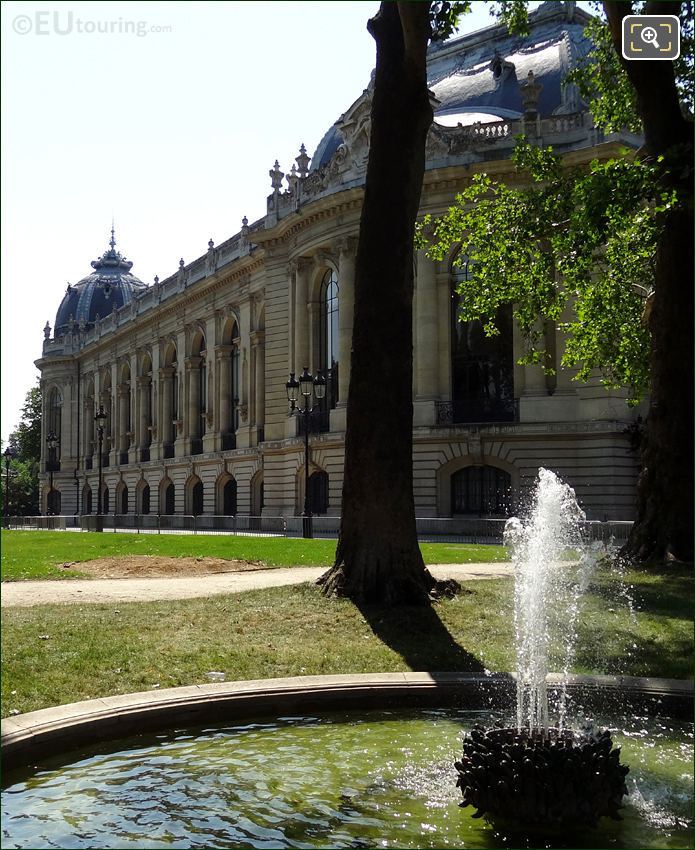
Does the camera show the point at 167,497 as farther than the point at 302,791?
Yes

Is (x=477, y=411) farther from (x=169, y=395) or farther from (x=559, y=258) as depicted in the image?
(x=169, y=395)

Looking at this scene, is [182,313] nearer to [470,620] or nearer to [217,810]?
[470,620]

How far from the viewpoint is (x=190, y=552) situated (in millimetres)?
24281

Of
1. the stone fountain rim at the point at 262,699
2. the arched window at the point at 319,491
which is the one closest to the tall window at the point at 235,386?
the arched window at the point at 319,491

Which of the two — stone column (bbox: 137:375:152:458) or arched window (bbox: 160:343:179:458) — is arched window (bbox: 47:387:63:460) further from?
arched window (bbox: 160:343:179:458)

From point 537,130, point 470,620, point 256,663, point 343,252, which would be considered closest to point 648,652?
point 470,620

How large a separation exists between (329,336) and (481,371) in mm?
9590

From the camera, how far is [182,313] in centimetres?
6600

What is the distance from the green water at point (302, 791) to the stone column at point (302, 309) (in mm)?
39902

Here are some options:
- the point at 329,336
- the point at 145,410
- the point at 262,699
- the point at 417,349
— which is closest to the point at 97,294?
the point at 145,410

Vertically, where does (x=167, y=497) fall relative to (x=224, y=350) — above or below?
below

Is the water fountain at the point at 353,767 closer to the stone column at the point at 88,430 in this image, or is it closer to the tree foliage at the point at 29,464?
the stone column at the point at 88,430

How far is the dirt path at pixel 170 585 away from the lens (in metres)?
14.5

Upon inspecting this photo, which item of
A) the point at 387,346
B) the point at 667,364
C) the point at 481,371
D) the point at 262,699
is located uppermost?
the point at 481,371
